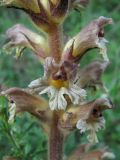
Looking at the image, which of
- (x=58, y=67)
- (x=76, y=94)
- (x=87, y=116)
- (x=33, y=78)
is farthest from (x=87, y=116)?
(x=33, y=78)

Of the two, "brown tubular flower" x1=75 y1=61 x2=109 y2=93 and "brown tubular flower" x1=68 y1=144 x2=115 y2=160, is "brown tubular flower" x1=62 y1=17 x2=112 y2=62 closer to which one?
"brown tubular flower" x1=75 y1=61 x2=109 y2=93

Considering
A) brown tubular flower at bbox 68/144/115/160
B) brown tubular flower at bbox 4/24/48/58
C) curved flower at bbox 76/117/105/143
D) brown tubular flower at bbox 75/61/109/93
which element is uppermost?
brown tubular flower at bbox 4/24/48/58

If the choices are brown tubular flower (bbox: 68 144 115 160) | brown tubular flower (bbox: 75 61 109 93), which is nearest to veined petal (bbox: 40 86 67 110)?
brown tubular flower (bbox: 75 61 109 93)

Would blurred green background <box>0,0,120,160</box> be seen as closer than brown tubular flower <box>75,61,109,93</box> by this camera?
No

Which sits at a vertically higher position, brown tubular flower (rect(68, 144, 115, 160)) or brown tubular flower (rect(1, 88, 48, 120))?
brown tubular flower (rect(1, 88, 48, 120))

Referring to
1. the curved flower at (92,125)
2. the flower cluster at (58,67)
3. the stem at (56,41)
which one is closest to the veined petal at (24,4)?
the flower cluster at (58,67)

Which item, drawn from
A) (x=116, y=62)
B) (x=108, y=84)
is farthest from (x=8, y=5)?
(x=116, y=62)

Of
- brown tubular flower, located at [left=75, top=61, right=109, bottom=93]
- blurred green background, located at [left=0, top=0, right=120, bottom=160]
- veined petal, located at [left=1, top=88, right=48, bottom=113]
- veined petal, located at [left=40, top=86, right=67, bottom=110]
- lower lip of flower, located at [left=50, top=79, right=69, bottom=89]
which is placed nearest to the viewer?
veined petal, located at [left=40, top=86, right=67, bottom=110]
